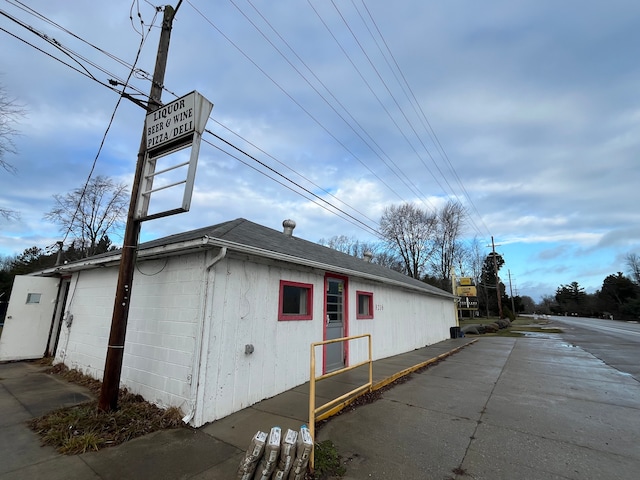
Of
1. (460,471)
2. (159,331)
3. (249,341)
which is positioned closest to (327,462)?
(460,471)

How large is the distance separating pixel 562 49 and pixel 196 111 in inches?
394

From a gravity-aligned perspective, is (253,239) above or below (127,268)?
above

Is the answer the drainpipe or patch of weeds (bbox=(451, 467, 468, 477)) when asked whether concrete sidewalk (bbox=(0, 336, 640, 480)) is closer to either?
patch of weeds (bbox=(451, 467, 468, 477))

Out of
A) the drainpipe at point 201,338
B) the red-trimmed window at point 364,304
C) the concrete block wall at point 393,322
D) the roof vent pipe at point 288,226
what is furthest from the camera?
the roof vent pipe at point 288,226

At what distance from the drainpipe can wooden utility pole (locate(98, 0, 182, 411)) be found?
3.70ft

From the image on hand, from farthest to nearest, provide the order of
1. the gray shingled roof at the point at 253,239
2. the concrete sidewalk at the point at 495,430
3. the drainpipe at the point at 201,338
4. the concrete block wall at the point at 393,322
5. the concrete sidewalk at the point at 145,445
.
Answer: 1. the concrete block wall at the point at 393,322
2. the gray shingled roof at the point at 253,239
3. the drainpipe at the point at 201,338
4. the concrete sidewalk at the point at 495,430
5. the concrete sidewalk at the point at 145,445

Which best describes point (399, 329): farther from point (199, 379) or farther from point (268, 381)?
point (199, 379)

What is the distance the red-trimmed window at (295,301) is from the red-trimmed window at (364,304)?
7.91ft

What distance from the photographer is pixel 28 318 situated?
352 inches

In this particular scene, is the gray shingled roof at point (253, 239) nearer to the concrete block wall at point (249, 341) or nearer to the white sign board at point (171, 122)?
the concrete block wall at point (249, 341)

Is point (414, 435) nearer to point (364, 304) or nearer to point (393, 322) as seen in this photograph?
point (364, 304)

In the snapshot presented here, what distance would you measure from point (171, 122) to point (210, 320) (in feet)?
10.5

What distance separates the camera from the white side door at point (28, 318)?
863 cm

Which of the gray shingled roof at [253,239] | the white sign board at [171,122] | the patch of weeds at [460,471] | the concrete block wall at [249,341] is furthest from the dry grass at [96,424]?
the white sign board at [171,122]
